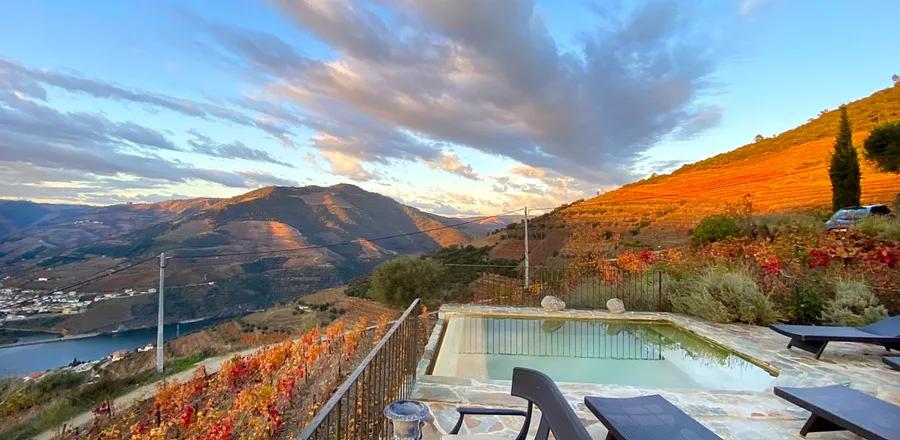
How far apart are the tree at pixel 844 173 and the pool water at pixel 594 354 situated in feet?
51.4

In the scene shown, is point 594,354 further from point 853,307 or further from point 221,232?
point 221,232

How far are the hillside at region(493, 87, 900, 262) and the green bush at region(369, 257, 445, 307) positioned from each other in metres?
6.94

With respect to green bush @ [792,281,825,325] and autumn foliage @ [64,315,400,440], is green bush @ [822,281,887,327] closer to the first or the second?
green bush @ [792,281,825,325]

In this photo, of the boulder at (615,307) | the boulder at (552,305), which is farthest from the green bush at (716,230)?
the boulder at (552,305)

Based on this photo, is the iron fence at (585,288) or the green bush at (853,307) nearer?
the green bush at (853,307)

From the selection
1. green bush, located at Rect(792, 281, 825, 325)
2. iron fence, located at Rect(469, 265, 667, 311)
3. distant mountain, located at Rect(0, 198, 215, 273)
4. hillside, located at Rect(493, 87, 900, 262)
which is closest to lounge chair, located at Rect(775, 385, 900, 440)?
green bush, located at Rect(792, 281, 825, 325)

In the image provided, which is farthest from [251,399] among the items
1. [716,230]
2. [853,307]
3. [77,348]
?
[77,348]

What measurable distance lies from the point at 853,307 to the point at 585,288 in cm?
414

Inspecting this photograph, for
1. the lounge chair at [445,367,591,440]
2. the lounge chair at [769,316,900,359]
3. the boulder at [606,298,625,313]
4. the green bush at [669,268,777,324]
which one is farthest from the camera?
the boulder at [606,298,625,313]

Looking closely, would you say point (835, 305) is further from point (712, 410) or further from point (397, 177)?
point (397, 177)

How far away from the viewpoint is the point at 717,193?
2612cm

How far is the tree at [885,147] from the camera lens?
16281 millimetres

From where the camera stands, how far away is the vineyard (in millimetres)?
5145

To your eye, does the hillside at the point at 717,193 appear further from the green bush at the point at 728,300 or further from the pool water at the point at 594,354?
the pool water at the point at 594,354
